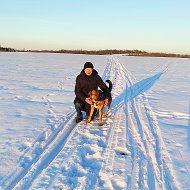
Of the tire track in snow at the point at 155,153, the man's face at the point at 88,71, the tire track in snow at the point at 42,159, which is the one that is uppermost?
the man's face at the point at 88,71

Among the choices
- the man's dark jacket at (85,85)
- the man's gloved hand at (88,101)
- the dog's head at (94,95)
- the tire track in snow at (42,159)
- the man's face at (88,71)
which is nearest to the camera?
the tire track in snow at (42,159)

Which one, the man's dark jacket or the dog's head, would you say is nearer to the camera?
the dog's head

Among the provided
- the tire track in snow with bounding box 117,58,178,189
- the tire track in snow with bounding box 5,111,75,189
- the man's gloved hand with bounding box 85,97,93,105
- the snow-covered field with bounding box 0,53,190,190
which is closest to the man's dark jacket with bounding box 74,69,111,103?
the man's gloved hand with bounding box 85,97,93,105

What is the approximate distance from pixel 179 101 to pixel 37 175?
6.45 metres

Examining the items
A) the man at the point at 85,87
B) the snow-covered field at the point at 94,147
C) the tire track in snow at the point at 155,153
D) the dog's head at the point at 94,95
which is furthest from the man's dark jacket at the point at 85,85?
the tire track in snow at the point at 155,153

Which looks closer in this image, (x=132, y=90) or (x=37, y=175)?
(x=37, y=175)

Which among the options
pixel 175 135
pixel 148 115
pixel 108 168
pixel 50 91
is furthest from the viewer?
pixel 50 91

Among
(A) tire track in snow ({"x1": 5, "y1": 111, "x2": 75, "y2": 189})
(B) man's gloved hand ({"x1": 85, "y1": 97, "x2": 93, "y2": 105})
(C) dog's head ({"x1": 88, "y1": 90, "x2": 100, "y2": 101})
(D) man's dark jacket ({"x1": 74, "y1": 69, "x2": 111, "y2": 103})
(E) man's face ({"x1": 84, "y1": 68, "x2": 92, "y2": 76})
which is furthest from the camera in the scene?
(D) man's dark jacket ({"x1": 74, "y1": 69, "x2": 111, "y2": 103})

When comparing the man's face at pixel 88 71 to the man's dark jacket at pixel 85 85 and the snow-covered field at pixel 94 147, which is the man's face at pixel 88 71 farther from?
the snow-covered field at pixel 94 147

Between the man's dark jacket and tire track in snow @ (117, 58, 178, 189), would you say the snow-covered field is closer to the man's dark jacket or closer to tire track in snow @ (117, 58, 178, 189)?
tire track in snow @ (117, 58, 178, 189)

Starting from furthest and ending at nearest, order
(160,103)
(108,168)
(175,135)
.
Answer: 1. (160,103)
2. (175,135)
3. (108,168)

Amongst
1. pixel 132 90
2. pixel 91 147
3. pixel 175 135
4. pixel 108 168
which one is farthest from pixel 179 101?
pixel 108 168

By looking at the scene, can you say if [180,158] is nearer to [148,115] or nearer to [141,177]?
[141,177]

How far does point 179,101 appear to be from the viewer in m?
9.22
